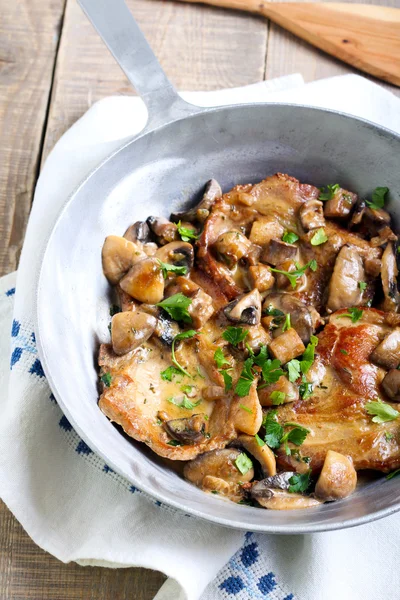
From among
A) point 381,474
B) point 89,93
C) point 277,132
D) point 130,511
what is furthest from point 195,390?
point 89,93

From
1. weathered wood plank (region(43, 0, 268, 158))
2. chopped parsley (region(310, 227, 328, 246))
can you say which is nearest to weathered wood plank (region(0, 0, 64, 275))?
weathered wood plank (region(43, 0, 268, 158))

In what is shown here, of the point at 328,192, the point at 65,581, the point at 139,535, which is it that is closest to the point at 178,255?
the point at 328,192

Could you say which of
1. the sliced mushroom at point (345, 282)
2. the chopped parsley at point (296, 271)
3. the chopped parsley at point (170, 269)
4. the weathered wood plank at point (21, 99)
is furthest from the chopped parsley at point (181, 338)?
the weathered wood plank at point (21, 99)

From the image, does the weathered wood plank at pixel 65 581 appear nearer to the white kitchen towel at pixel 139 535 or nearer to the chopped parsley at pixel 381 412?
the white kitchen towel at pixel 139 535

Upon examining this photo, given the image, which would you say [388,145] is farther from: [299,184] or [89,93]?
[89,93]

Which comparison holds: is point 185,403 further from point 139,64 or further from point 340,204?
point 139,64
